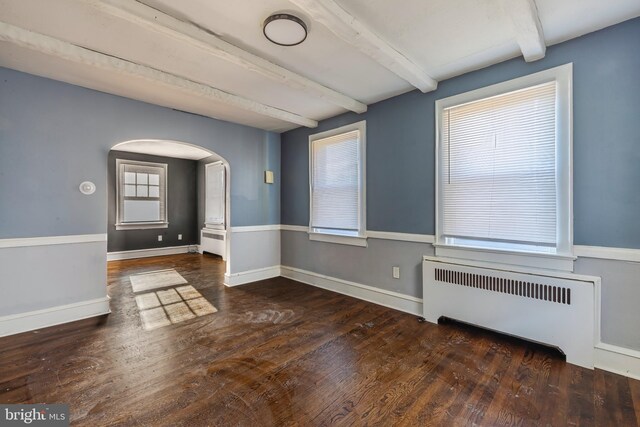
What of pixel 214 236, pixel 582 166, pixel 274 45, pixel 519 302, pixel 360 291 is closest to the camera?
pixel 582 166

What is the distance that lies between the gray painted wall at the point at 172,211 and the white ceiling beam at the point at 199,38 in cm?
536

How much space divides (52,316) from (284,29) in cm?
349

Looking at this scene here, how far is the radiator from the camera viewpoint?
21.1 feet

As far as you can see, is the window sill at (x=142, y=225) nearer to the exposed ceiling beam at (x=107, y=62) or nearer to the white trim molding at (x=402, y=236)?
the exposed ceiling beam at (x=107, y=62)

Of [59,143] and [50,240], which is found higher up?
[59,143]

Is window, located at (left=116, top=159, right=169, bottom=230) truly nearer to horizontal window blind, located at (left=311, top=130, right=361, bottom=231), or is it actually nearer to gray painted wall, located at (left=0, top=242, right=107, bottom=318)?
gray painted wall, located at (left=0, top=242, right=107, bottom=318)

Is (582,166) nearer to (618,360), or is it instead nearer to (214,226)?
(618,360)

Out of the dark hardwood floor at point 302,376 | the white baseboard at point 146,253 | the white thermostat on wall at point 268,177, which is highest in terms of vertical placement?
the white thermostat on wall at point 268,177

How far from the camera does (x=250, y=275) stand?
441cm

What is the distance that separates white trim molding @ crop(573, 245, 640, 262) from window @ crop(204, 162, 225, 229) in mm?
6133

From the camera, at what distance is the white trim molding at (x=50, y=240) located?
2.62 metres

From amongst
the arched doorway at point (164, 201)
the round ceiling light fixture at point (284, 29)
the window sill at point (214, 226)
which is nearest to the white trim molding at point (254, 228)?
the arched doorway at point (164, 201)

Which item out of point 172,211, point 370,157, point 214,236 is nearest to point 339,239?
point 370,157

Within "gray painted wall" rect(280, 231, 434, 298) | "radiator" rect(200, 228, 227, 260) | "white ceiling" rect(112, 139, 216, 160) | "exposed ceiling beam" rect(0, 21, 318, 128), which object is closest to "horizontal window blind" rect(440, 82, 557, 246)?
"gray painted wall" rect(280, 231, 434, 298)
